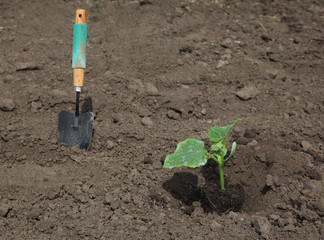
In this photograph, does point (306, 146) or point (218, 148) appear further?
→ point (306, 146)

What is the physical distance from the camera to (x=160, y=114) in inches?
121

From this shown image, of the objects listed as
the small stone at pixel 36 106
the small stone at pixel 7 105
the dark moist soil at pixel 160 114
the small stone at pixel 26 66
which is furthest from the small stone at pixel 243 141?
the small stone at pixel 26 66

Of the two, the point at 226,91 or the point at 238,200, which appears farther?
the point at 226,91

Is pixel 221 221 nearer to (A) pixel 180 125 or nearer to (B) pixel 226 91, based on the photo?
A: (A) pixel 180 125

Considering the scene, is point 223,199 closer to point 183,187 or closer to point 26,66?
point 183,187

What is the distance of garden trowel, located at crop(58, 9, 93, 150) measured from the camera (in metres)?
2.80

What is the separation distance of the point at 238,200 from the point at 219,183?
21 centimetres

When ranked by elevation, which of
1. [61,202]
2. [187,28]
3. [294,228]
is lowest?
[61,202]

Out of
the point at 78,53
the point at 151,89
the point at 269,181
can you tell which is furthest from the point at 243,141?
the point at 78,53

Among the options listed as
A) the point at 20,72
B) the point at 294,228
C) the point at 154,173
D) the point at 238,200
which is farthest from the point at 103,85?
the point at 294,228

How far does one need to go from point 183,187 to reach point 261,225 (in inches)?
22.8

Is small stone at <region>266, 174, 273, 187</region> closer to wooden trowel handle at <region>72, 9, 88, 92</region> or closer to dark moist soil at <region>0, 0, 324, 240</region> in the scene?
dark moist soil at <region>0, 0, 324, 240</region>

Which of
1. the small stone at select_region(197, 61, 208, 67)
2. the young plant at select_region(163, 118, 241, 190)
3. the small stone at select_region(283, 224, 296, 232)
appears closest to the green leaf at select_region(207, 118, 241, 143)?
the young plant at select_region(163, 118, 241, 190)

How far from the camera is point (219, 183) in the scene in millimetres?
2613
